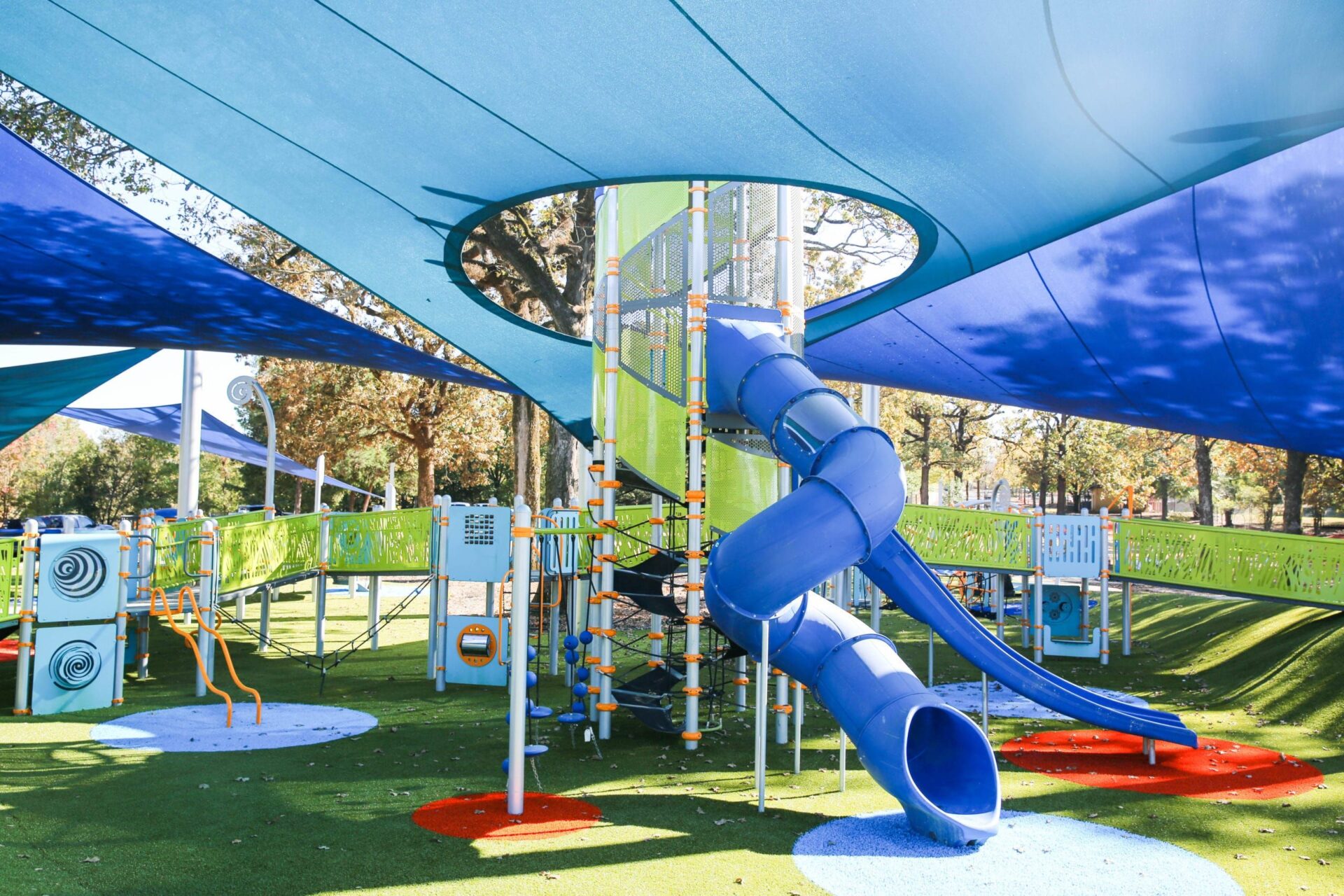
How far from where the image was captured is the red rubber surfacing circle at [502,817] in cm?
594

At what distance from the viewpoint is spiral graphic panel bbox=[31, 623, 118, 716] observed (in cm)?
930

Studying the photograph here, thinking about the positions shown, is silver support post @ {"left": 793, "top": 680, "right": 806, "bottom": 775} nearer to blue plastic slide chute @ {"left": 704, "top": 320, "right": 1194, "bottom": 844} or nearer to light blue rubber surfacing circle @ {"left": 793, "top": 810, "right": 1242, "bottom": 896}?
blue plastic slide chute @ {"left": 704, "top": 320, "right": 1194, "bottom": 844}

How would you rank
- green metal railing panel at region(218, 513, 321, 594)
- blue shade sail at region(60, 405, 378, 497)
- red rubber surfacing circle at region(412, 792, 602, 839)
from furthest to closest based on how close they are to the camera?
1. blue shade sail at region(60, 405, 378, 497)
2. green metal railing panel at region(218, 513, 321, 594)
3. red rubber surfacing circle at region(412, 792, 602, 839)

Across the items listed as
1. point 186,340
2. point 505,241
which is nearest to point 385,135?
point 186,340

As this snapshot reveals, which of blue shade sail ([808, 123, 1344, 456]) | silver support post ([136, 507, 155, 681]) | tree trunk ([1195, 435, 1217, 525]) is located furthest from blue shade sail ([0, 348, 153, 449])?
tree trunk ([1195, 435, 1217, 525])

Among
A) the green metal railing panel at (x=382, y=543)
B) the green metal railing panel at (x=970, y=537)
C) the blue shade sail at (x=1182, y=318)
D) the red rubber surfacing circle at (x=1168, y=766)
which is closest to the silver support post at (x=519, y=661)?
the red rubber surfacing circle at (x=1168, y=766)

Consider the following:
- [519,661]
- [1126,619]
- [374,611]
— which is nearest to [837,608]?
[519,661]

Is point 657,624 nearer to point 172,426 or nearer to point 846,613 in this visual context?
point 846,613

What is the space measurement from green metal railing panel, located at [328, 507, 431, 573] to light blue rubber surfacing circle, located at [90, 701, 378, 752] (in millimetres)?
3198

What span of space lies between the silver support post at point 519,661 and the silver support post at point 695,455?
5.76ft

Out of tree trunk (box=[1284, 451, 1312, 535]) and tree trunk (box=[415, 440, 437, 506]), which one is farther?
tree trunk (box=[415, 440, 437, 506])

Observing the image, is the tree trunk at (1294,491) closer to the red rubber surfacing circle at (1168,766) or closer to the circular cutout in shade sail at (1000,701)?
the circular cutout in shade sail at (1000,701)

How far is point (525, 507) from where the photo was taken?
661cm

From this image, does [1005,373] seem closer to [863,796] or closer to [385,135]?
[863,796]
